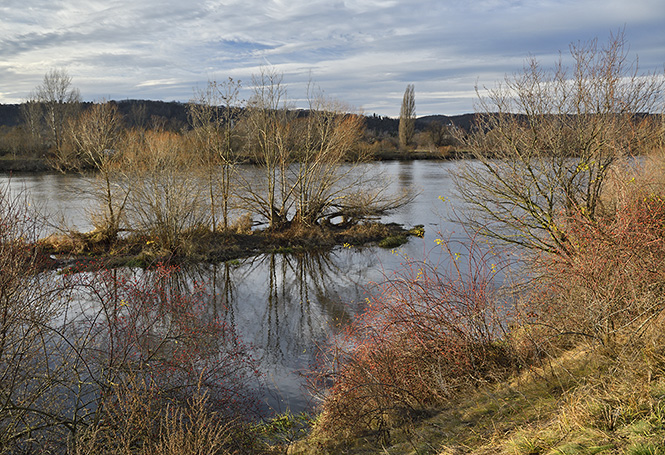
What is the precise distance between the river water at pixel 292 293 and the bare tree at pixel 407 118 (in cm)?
4007

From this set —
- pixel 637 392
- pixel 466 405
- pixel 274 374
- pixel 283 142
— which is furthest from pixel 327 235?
pixel 637 392

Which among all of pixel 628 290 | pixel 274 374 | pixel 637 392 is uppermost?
pixel 628 290

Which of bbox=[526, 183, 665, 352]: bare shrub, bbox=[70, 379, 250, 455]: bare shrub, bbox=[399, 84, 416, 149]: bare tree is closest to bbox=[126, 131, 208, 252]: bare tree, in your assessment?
bbox=[70, 379, 250, 455]: bare shrub

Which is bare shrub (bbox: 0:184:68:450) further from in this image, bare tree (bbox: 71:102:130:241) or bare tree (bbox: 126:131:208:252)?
bare tree (bbox: 71:102:130:241)

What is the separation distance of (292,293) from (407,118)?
53.7 metres

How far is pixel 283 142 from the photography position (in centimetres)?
2031

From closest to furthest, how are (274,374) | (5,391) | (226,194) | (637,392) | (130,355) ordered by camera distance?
(637,392), (5,391), (130,355), (274,374), (226,194)

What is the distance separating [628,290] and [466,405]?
2.54m

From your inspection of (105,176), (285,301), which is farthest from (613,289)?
(105,176)

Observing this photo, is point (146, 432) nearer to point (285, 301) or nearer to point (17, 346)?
point (17, 346)

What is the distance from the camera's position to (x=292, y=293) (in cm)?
1422

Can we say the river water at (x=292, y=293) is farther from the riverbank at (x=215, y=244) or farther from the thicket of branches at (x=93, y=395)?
the thicket of branches at (x=93, y=395)

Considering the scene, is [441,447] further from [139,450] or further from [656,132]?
[656,132]

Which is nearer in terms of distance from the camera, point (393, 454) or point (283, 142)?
point (393, 454)
